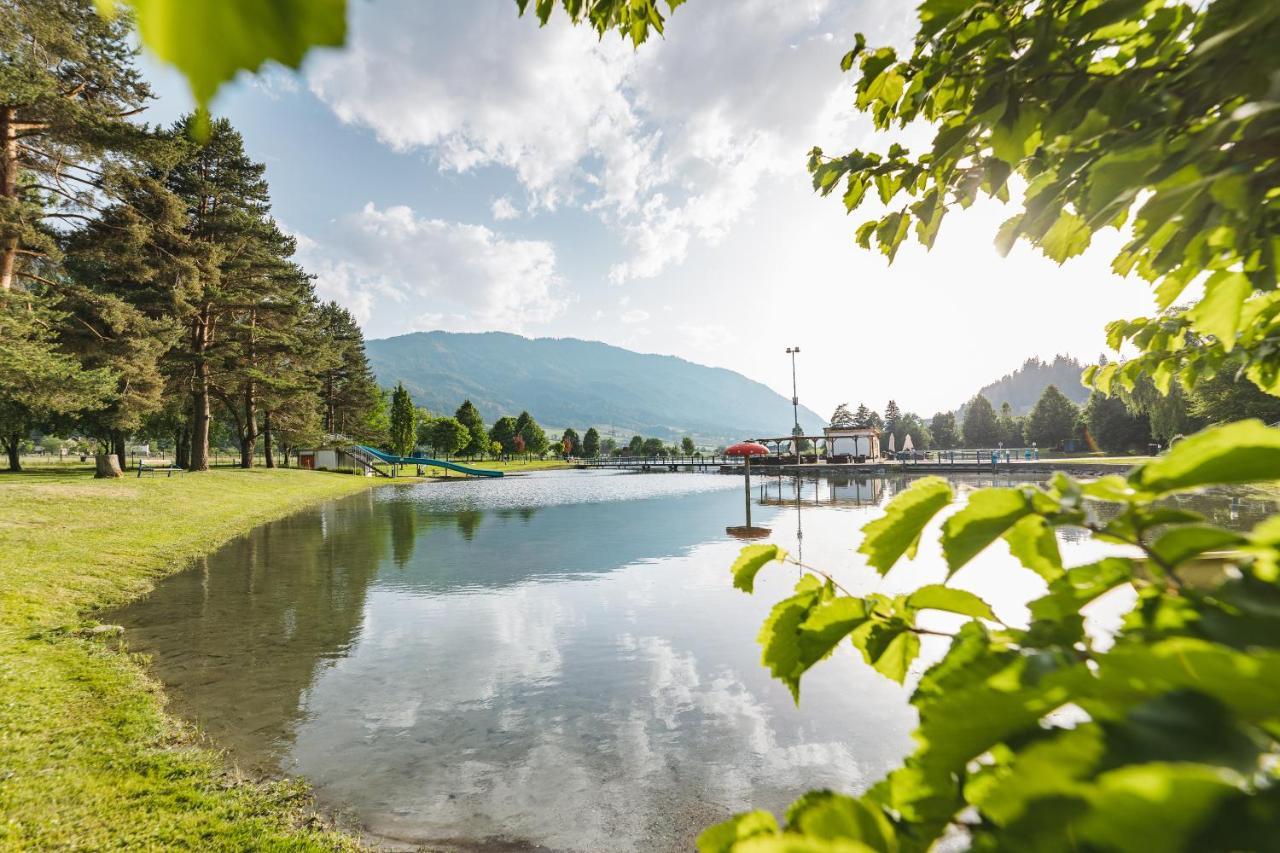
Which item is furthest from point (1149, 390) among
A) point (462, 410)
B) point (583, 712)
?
point (462, 410)

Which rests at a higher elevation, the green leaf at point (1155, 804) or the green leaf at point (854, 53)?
the green leaf at point (854, 53)

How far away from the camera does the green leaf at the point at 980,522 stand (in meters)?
0.73

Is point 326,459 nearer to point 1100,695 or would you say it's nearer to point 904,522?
point 904,522

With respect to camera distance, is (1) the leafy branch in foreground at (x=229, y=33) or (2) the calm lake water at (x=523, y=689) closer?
(1) the leafy branch in foreground at (x=229, y=33)

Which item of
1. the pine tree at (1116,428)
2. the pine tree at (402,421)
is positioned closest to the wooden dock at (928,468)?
the pine tree at (1116,428)

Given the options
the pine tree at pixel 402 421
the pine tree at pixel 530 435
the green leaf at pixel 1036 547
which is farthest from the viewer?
the pine tree at pixel 530 435

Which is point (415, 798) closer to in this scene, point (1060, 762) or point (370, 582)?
point (1060, 762)

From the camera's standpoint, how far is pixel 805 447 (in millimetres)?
71750

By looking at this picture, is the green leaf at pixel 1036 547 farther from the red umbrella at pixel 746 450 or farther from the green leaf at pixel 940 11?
the red umbrella at pixel 746 450

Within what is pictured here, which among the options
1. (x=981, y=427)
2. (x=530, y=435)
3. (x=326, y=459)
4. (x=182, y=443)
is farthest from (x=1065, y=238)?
(x=530, y=435)

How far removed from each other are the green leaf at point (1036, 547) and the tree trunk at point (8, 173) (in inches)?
924

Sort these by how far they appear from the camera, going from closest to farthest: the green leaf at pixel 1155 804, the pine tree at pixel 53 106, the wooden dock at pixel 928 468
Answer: the green leaf at pixel 1155 804
the pine tree at pixel 53 106
the wooden dock at pixel 928 468

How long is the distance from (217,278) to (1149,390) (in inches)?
2333

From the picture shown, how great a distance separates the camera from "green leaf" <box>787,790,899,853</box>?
63cm
